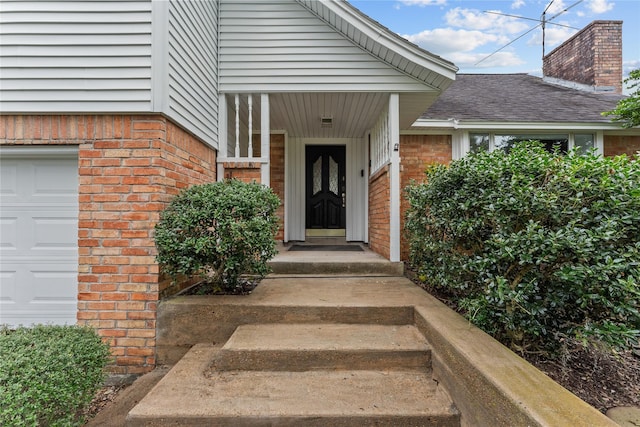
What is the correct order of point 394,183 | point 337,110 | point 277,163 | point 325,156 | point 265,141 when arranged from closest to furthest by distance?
point 394,183 < point 265,141 < point 337,110 < point 277,163 < point 325,156

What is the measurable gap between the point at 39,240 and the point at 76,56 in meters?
1.75

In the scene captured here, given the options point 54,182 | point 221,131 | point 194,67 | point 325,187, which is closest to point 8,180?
point 54,182

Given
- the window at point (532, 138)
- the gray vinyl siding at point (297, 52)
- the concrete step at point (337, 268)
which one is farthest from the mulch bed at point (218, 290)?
the window at point (532, 138)

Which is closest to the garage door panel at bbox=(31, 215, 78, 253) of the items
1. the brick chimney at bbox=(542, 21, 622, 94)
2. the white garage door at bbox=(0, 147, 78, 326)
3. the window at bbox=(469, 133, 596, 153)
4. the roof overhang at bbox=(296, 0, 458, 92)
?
the white garage door at bbox=(0, 147, 78, 326)

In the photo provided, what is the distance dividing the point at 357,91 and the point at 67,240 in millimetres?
3662

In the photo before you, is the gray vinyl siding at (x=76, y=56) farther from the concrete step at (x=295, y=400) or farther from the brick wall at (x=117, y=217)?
the concrete step at (x=295, y=400)

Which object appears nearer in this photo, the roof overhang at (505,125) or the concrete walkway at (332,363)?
the concrete walkway at (332,363)

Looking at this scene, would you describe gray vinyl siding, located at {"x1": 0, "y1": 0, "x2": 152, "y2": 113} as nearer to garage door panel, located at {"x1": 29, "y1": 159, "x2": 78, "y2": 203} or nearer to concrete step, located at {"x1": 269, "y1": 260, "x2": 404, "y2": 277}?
garage door panel, located at {"x1": 29, "y1": 159, "x2": 78, "y2": 203}

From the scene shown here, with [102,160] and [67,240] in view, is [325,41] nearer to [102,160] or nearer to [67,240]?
[102,160]

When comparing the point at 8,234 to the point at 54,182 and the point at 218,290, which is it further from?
the point at 218,290

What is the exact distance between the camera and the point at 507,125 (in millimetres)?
5328

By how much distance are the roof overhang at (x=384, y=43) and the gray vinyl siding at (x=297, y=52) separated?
0.11m

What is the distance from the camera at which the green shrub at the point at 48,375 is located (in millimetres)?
1663

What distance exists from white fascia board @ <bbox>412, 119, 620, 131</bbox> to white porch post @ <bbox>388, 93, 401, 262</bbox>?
1.43 metres
